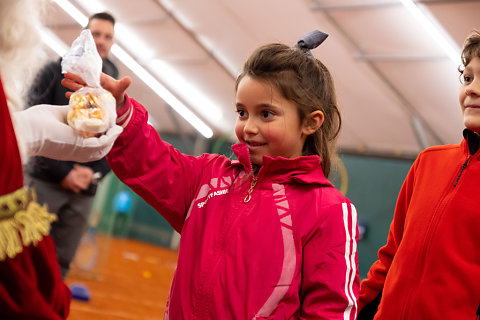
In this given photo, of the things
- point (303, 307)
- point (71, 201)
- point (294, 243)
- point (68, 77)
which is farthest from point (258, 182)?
point (71, 201)

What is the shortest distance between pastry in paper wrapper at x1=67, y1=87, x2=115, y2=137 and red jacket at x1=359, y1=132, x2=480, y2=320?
0.90m

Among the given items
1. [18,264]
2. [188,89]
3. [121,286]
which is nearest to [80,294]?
[121,286]

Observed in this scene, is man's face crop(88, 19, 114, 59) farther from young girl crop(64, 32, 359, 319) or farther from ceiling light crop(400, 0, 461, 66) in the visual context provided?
ceiling light crop(400, 0, 461, 66)

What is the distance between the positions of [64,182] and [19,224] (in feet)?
6.16

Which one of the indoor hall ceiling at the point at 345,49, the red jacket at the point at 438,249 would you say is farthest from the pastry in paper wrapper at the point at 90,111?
the indoor hall ceiling at the point at 345,49

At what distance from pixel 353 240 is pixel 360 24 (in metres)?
5.16

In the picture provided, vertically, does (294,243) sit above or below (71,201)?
above

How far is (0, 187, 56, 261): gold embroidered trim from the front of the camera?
78 cm

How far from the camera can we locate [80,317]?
3.37 meters

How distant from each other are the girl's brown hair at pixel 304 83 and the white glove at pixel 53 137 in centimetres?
57

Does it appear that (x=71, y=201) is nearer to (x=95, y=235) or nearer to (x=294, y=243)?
(x=294, y=243)

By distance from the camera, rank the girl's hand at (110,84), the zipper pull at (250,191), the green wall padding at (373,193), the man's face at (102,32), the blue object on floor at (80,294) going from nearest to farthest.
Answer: the girl's hand at (110,84) < the zipper pull at (250,191) < the man's face at (102,32) < the blue object on floor at (80,294) < the green wall padding at (373,193)

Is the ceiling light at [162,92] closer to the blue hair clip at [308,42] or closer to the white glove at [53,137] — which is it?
the blue hair clip at [308,42]

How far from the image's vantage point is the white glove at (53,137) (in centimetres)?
86
